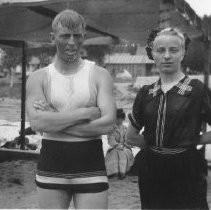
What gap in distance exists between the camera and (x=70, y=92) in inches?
91.1

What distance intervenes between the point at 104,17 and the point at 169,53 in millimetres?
4298

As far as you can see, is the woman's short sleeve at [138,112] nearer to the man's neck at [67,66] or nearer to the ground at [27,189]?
the man's neck at [67,66]

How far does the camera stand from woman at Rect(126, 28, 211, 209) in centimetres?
232

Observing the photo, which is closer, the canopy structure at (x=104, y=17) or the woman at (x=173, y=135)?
the woman at (x=173, y=135)

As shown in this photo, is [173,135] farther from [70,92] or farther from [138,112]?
[70,92]

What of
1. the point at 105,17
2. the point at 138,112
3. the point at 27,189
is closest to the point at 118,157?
the point at 27,189

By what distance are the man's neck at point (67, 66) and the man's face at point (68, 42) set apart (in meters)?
0.02

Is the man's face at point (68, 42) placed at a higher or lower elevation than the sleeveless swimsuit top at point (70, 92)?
higher

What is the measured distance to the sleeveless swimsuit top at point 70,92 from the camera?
2.32 m

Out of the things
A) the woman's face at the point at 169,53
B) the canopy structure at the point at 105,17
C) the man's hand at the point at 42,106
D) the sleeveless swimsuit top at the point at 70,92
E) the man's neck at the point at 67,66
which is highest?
the canopy structure at the point at 105,17

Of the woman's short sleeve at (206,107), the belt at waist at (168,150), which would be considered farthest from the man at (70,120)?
the woman's short sleeve at (206,107)

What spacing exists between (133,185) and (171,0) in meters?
2.79

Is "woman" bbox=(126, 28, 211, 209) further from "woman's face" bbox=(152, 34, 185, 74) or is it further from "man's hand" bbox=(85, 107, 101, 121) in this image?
"man's hand" bbox=(85, 107, 101, 121)

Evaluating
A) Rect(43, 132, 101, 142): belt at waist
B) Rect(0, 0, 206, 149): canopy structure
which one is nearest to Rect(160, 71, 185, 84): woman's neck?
Rect(43, 132, 101, 142): belt at waist
